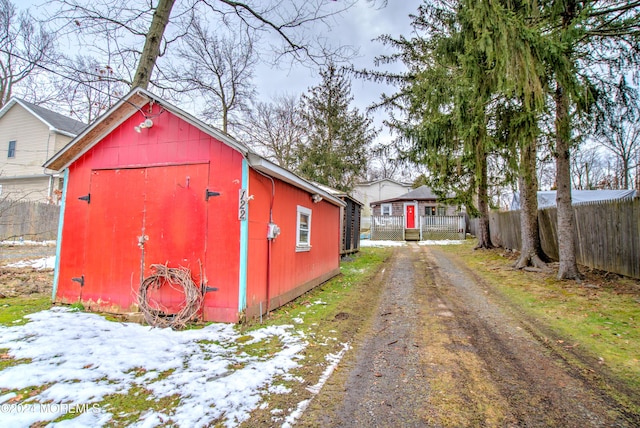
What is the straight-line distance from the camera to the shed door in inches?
188

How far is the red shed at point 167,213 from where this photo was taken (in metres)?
4.61

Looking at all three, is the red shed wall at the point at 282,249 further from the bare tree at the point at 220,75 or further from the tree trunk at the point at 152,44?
the bare tree at the point at 220,75

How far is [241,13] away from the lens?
8.20m

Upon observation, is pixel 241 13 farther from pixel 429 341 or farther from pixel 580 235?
pixel 580 235

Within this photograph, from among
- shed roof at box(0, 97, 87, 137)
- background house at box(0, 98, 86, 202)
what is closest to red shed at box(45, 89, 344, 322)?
shed roof at box(0, 97, 87, 137)

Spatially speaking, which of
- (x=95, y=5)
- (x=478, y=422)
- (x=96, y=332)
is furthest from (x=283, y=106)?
(x=478, y=422)

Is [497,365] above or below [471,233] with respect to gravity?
below

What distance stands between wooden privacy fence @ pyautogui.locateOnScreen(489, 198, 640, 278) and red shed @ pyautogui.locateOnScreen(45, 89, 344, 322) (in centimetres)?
742

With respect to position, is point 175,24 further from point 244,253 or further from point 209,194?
point 244,253

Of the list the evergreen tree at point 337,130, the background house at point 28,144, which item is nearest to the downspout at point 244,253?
the background house at point 28,144

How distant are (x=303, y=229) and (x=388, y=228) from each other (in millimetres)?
15233

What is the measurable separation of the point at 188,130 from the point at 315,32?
5.02 m

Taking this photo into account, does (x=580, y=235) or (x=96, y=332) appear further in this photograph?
(x=580, y=235)

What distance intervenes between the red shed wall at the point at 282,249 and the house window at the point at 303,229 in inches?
5.7
